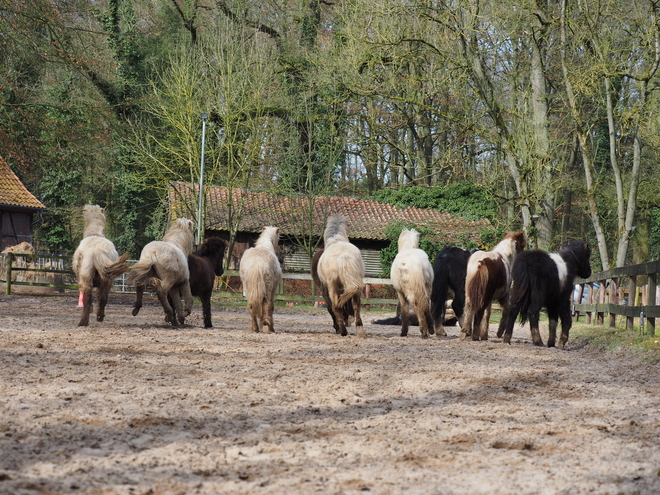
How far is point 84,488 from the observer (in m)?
3.58

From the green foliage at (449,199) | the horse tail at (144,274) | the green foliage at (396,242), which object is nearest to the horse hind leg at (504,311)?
the horse tail at (144,274)

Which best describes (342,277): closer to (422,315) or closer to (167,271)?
(422,315)

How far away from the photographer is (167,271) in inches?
500

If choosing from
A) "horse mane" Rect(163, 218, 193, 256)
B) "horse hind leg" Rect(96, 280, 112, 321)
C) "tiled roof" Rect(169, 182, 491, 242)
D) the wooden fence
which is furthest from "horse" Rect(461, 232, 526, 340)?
"tiled roof" Rect(169, 182, 491, 242)

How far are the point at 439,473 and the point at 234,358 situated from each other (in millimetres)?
5015

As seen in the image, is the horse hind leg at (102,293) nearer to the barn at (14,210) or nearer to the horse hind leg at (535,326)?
the horse hind leg at (535,326)

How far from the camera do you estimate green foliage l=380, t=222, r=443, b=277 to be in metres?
34.3

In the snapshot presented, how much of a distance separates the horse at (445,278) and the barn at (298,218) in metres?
19.4

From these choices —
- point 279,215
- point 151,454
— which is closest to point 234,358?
point 151,454

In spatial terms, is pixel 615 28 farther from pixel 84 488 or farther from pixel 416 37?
pixel 84 488

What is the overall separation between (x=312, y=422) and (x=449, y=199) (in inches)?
1321

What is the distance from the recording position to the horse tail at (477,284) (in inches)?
495

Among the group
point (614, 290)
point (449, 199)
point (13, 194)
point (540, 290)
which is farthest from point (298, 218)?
point (540, 290)

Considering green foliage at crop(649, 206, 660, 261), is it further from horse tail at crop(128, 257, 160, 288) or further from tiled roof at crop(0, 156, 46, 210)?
horse tail at crop(128, 257, 160, 288)
